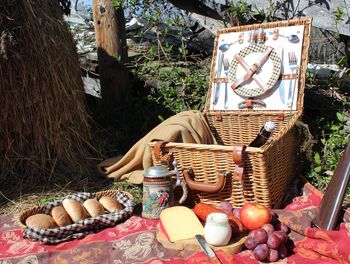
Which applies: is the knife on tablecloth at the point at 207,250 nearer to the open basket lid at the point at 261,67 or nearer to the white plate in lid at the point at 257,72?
the open basket lid at the point at 261,67

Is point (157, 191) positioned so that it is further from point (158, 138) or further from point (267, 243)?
point (267, 243)

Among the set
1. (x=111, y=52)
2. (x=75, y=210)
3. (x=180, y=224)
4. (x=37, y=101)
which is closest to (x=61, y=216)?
(x=75, y=210)

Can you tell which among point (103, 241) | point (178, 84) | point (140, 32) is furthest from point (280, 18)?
point (103, 241)

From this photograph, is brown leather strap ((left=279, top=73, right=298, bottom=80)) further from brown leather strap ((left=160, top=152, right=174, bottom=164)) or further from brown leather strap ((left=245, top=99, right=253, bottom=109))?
brown leather strap ((left=160, top=152, right=174, bottom=164))

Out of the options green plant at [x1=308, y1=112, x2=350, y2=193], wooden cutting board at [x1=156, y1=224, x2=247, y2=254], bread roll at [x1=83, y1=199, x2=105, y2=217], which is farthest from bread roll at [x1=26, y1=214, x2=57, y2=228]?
green plant at [x1=308, y1=112, x2=350, y2=193]

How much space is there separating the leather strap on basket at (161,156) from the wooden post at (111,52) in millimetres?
1803

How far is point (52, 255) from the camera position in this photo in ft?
7.27

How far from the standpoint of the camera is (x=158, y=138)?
9.70ft

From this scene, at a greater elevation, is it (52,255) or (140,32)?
(140,32)

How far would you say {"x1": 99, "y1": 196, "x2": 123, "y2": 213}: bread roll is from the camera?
259 centimetres

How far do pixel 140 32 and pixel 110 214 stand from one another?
2.95 meters

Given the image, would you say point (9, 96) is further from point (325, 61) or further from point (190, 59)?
point (325, 61)

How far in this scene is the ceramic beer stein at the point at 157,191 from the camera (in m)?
2.50

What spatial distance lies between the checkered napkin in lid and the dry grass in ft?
2.43
